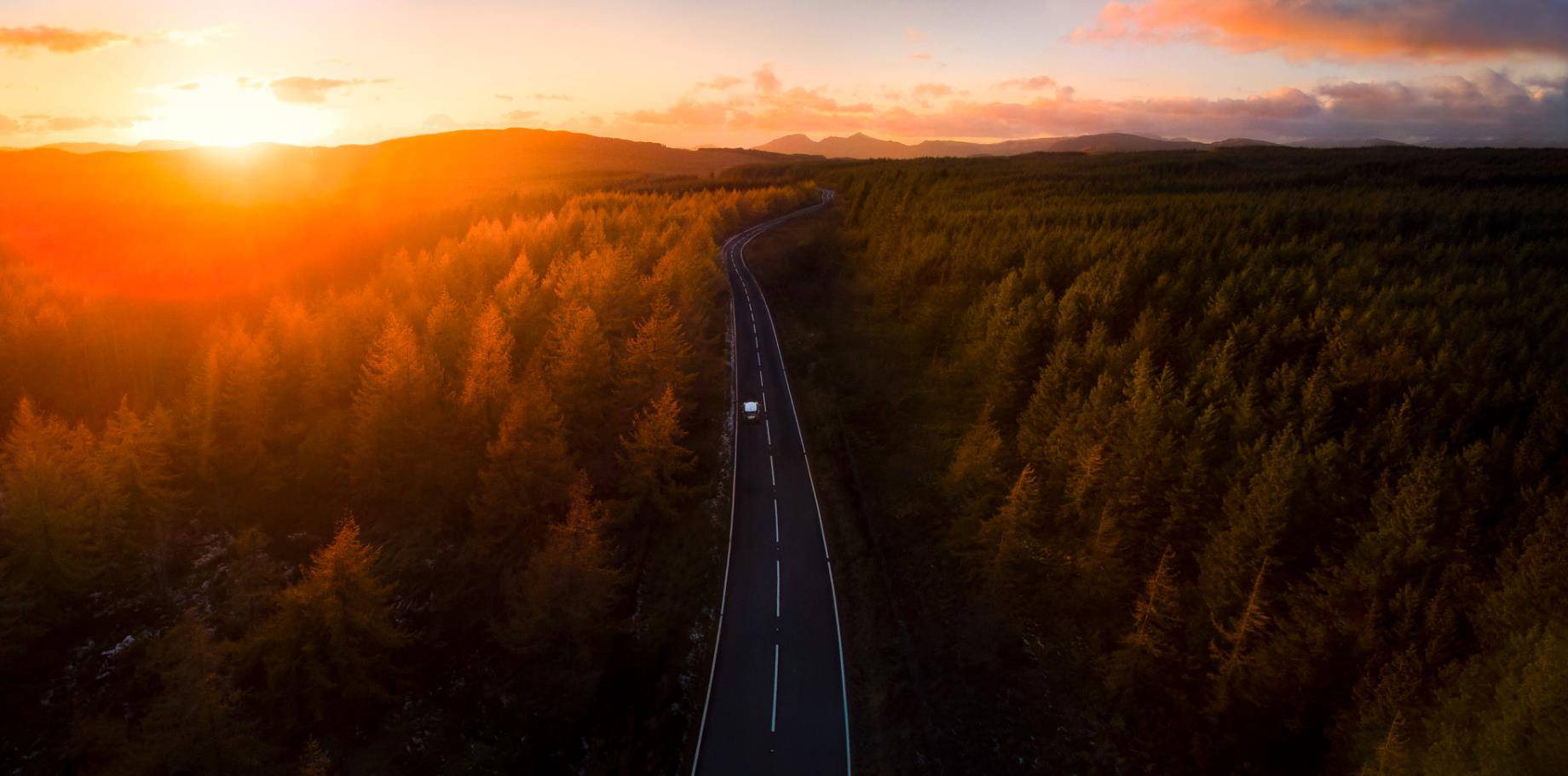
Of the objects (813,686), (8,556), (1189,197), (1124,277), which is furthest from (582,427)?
(1189,197)

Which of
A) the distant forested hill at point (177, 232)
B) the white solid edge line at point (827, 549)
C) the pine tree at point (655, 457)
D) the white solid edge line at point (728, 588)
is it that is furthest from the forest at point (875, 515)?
the distant forested hill at point (177, 232)

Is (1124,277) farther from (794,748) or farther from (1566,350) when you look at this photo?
(794,748)

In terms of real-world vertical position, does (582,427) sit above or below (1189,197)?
below

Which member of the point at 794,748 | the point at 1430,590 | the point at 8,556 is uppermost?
the point at 1430,590

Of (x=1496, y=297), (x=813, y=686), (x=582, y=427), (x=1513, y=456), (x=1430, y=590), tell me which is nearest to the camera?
(x=1430, y=590)

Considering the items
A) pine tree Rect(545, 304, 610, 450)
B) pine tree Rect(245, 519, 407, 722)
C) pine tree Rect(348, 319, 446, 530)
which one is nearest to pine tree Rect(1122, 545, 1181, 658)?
pine tree Rect(545, 304, 610, 450)

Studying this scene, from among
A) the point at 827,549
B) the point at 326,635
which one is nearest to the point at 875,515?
the point at 827,549

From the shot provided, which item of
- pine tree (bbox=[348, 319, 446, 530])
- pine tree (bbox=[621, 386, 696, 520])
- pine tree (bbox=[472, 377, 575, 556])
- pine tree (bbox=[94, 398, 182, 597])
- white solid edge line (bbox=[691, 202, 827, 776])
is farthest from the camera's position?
pine tree (bbox=[621, 386, 696, 520])

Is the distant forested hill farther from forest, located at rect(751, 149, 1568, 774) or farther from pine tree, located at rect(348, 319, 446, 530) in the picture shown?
forest, located at rect(751, 149, 1568, 774)
